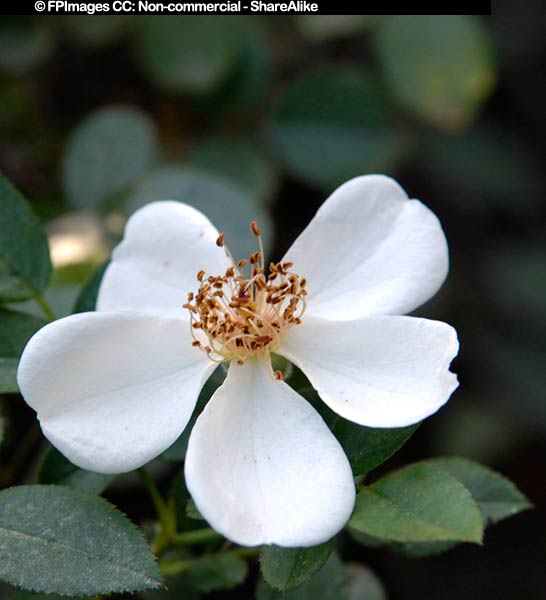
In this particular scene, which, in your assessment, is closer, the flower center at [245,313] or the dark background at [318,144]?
the flower center at [245,313]

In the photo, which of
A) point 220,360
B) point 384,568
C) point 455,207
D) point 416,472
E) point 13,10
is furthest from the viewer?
point 455,207

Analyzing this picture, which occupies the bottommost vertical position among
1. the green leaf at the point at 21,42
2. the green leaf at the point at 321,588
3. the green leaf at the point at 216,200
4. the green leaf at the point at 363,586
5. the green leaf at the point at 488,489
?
the green leaf at the point at 363,586

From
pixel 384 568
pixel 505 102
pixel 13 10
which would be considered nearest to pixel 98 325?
pixel 13 10

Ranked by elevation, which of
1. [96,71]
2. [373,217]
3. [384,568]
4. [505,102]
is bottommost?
[384,568]

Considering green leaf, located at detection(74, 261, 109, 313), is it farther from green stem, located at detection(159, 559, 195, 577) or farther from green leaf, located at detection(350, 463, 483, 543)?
green leaf, located at detection(350, 463, 483, 543)

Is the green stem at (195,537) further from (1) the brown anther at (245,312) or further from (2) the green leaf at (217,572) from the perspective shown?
(1) the brown anther at (245,312)

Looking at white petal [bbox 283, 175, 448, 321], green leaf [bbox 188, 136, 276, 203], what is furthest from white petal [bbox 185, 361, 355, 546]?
green leaf [bbox 188, 136, 276, 203]

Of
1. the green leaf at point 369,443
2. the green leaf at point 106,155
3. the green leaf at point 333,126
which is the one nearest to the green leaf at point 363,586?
the green leaf at point 369,443

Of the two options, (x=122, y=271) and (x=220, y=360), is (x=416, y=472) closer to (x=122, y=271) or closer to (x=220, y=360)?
(x=220, y=360)
